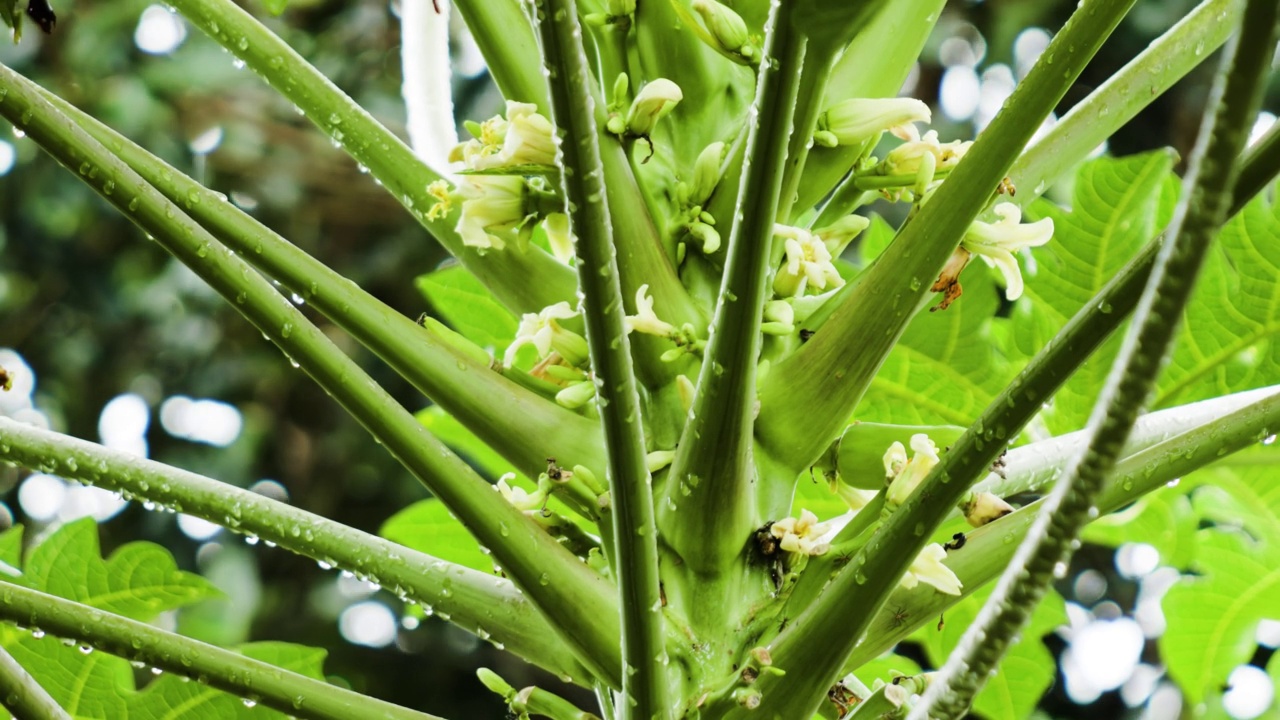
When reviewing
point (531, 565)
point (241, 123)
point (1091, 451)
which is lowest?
point (1091, 451)

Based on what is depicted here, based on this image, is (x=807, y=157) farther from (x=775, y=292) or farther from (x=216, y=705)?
(x=216, y=705)

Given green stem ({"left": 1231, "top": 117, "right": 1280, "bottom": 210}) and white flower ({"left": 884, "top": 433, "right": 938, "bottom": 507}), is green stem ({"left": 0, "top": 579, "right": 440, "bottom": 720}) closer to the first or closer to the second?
white flower ({"left": 884, "top": 433, "right": 938, "bottom": 507})

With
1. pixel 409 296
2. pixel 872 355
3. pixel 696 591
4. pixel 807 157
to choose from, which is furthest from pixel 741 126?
pixel 409 296

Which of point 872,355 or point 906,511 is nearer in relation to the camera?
point 906,511

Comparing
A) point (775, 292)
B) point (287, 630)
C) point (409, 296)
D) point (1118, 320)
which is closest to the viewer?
point (1118, 320)

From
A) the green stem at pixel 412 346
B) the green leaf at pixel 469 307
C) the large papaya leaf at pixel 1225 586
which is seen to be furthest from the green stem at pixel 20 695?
the large papaya leaf at pixel 1225 586

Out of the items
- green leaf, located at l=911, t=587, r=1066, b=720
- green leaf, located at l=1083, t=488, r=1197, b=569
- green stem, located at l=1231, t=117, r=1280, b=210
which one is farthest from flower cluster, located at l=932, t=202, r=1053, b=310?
green leaf, located at l=1083, t=488, r=1197, b=569

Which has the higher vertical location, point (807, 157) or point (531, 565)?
point (807, 157)

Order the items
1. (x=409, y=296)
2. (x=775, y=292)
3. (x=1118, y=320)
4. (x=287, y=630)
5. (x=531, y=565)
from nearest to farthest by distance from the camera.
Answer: (x=1118, y=320) → (x=531, y=565) → (x=775, y=292) → (x=287, y=630) → (x=409, y=296)
